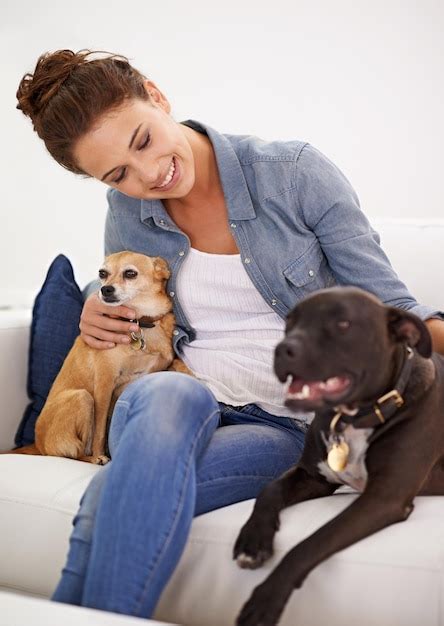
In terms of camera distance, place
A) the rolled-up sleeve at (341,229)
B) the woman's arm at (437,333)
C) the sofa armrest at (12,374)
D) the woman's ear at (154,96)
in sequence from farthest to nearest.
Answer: the sofa armrest at (12,374)
the woman's ear at (154,96)
the rolled-up sleeve at (341,229)
the woman's arm at (437,333)

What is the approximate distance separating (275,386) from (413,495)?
1.63 feet

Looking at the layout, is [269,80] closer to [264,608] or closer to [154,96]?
[154,96]

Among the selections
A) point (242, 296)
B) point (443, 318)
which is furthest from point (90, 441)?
point (443, 318)

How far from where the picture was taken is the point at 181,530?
137cm

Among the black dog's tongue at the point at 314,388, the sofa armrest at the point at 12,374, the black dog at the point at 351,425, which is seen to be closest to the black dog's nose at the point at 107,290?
the sofa armrest at the point at 12,374

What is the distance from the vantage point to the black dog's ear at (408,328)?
135 cm

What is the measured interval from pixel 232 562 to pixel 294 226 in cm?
80

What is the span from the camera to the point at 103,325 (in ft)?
7.17

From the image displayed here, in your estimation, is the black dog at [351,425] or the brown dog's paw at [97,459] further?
the brown dog's paw at [97,459]

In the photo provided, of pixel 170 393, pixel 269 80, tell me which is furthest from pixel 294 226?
pixel 269 80

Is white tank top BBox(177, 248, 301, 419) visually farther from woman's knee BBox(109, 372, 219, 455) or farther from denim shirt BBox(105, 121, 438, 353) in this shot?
woman's knee BBox(109, 372, 219, 455)

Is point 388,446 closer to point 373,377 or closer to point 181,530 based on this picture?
point 373,377

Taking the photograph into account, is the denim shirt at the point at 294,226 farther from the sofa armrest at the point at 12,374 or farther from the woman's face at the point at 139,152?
the sofa armrest at the point at 12,374

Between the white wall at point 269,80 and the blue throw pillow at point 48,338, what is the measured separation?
4.17 feet
